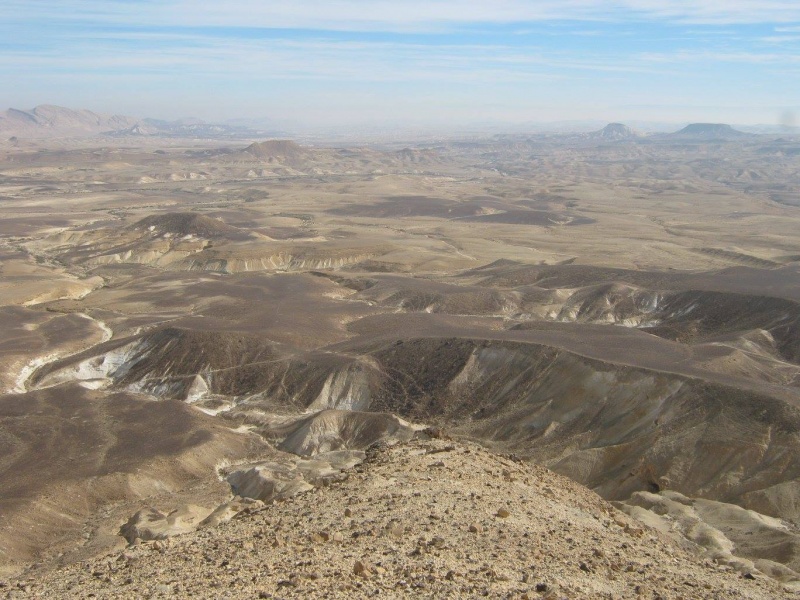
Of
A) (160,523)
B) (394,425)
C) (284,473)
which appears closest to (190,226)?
(394,425)

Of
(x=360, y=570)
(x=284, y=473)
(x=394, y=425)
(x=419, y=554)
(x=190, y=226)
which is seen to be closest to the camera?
(x=360, y=570)

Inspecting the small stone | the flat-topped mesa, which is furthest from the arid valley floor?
the flat-topped mesa

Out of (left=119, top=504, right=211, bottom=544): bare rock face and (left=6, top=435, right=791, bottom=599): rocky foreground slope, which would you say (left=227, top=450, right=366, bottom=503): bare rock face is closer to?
(left=119, top=504, right=211, bottom=544): bare rock face

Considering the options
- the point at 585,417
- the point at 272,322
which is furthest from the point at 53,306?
the point at 585,417

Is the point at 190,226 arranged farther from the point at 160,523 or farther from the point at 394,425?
the point at 160,523

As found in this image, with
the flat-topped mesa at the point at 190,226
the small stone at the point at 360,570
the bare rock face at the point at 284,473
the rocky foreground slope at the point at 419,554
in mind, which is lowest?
the flat-topped mesa at the point at 190,226

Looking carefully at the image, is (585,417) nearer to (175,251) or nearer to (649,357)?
(649,357)

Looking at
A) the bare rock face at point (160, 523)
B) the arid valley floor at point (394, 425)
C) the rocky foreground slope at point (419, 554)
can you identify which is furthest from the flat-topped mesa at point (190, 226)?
the rocky foreground slope at point (419, 554)

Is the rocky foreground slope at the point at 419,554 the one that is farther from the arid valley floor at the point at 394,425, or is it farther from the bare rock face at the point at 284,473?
the bare rock face at the point at 284,473
